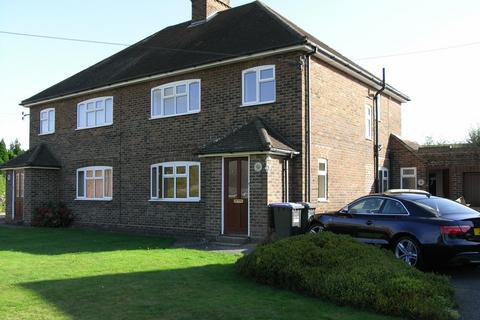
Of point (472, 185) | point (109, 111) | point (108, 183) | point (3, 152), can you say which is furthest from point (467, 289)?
point (3, 152)

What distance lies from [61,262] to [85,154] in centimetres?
1061

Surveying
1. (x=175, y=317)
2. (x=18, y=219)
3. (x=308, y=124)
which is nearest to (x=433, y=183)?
(x=308, y=124)

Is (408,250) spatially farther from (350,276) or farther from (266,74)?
(266,74)

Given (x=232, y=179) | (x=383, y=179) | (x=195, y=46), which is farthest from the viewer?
(x=383, y=179)

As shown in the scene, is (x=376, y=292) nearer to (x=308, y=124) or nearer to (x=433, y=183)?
(x=308, y=124)

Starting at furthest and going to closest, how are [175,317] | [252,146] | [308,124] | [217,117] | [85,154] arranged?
[85,154], [217,117], [308,124], [252,146], [175,317]

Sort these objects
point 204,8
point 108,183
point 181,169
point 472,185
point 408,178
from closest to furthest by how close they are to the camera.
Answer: point 181,169 < point 108,183 < point 408,178 < point 204,8 < point 472,185

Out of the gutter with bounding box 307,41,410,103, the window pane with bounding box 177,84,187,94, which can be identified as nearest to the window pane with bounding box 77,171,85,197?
the window pane with bounding box 177,84,187,94

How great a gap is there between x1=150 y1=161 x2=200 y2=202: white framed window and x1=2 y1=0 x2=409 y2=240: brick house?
0.05 metres

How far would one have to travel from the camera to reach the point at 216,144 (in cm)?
1461

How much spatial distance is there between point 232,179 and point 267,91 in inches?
112

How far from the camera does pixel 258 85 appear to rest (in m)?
15.1

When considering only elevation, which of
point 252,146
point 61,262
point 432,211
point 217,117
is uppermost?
point 217,117

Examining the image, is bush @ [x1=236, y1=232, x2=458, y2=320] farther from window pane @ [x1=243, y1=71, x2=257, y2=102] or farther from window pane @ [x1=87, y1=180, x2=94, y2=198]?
window pane @ [x1=87, y1=180, x2=94, y2=198]
